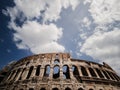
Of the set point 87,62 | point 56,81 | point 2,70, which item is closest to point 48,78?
point 56,81

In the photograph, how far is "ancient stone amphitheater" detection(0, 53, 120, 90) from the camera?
1938 centimetres

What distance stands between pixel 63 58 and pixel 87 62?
430 cm

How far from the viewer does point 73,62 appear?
2259 cm

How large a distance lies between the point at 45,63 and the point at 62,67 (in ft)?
9.35

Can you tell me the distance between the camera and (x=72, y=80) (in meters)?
19.8

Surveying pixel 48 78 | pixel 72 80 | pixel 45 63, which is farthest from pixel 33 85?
pixel 72 80

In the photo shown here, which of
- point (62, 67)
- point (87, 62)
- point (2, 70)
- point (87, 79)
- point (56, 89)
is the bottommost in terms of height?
point (56, 89)

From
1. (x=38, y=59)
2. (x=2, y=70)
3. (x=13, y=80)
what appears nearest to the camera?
(x=13, y=80)

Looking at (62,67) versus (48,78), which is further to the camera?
(62,67)

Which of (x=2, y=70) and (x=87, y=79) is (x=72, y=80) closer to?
(x=87, y=79)

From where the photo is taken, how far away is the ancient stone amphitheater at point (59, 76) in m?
19.4

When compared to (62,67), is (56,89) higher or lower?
lower

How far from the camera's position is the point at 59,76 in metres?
20.0

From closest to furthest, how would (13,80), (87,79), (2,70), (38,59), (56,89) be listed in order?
(56,89), (87,79), (13,80), (38,59), (2,70)
